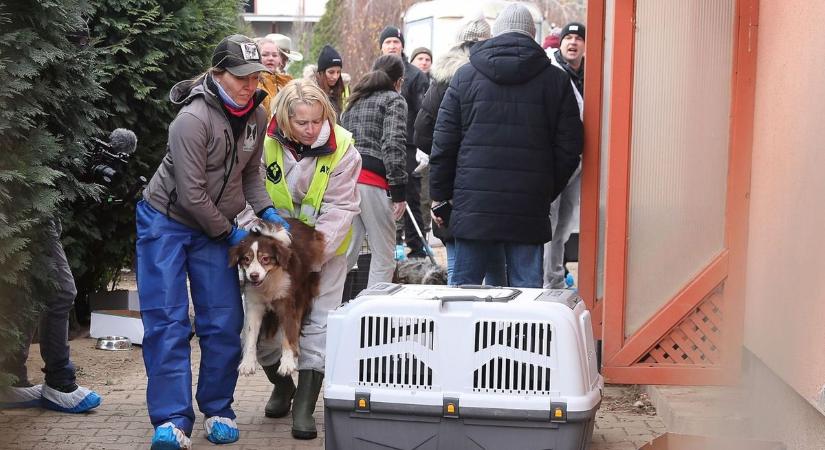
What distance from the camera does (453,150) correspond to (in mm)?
6738

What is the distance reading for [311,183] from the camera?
585cm

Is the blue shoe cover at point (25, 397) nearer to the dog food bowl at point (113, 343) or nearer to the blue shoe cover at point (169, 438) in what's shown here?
the blue shoe cover at point (169, 438)

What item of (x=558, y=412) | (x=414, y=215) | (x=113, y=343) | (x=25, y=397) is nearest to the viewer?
(x=558, y=412)

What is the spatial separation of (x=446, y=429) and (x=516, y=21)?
3.01m

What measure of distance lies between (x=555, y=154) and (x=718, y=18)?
118 cm

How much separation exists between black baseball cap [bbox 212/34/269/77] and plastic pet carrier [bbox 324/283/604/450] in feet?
Result: 4.46

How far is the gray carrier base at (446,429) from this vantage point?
450 cm

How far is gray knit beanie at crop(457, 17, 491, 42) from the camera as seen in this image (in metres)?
8.14

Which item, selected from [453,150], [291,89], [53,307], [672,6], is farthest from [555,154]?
[53,307]

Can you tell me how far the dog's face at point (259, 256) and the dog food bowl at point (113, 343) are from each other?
9.27ft

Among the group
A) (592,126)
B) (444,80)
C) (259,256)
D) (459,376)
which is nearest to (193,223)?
(259,256)

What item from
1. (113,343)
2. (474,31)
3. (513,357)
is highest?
(474,31)

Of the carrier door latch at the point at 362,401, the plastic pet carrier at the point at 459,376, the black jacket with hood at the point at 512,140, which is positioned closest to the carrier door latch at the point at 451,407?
the plastic pet carrier at the point at 459,376

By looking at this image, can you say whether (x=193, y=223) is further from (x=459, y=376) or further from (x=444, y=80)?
(x=444, y=80)
